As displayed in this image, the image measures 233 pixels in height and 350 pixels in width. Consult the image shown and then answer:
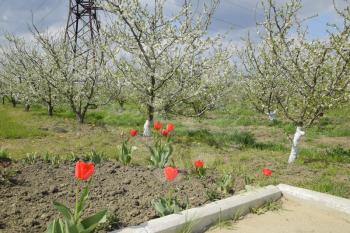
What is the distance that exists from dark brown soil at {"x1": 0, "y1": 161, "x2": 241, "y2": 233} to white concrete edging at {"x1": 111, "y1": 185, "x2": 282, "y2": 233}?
350 millimetres

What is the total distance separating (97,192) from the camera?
4.88 m

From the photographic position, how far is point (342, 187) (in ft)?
21.5

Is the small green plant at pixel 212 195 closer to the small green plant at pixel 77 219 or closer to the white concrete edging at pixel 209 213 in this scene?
the white concrete edging at pixel 209 213

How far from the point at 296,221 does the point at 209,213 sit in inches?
44.0

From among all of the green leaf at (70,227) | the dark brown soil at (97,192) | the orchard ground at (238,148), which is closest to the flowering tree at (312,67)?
the orchard ground at (238,148)

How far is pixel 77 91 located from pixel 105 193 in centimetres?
1195

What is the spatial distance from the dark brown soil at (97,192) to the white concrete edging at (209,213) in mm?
350

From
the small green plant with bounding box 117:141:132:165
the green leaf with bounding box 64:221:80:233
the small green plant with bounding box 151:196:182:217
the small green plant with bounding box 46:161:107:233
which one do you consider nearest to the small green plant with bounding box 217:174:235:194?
the small green plant with bounding box 151:196:182:217

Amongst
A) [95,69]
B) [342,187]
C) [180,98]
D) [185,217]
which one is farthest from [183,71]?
[185,217]

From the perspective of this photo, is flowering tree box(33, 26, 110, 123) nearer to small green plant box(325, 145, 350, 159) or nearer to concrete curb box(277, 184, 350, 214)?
small green plant box(325, 145, 350, 159)

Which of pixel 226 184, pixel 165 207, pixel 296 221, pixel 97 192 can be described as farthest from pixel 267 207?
pixel 97 192

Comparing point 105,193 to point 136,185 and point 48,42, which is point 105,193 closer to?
point 136,185

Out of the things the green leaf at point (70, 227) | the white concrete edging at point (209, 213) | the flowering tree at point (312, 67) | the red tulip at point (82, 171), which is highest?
the flowering tree at point (312, 67)

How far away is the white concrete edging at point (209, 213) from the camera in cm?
371
